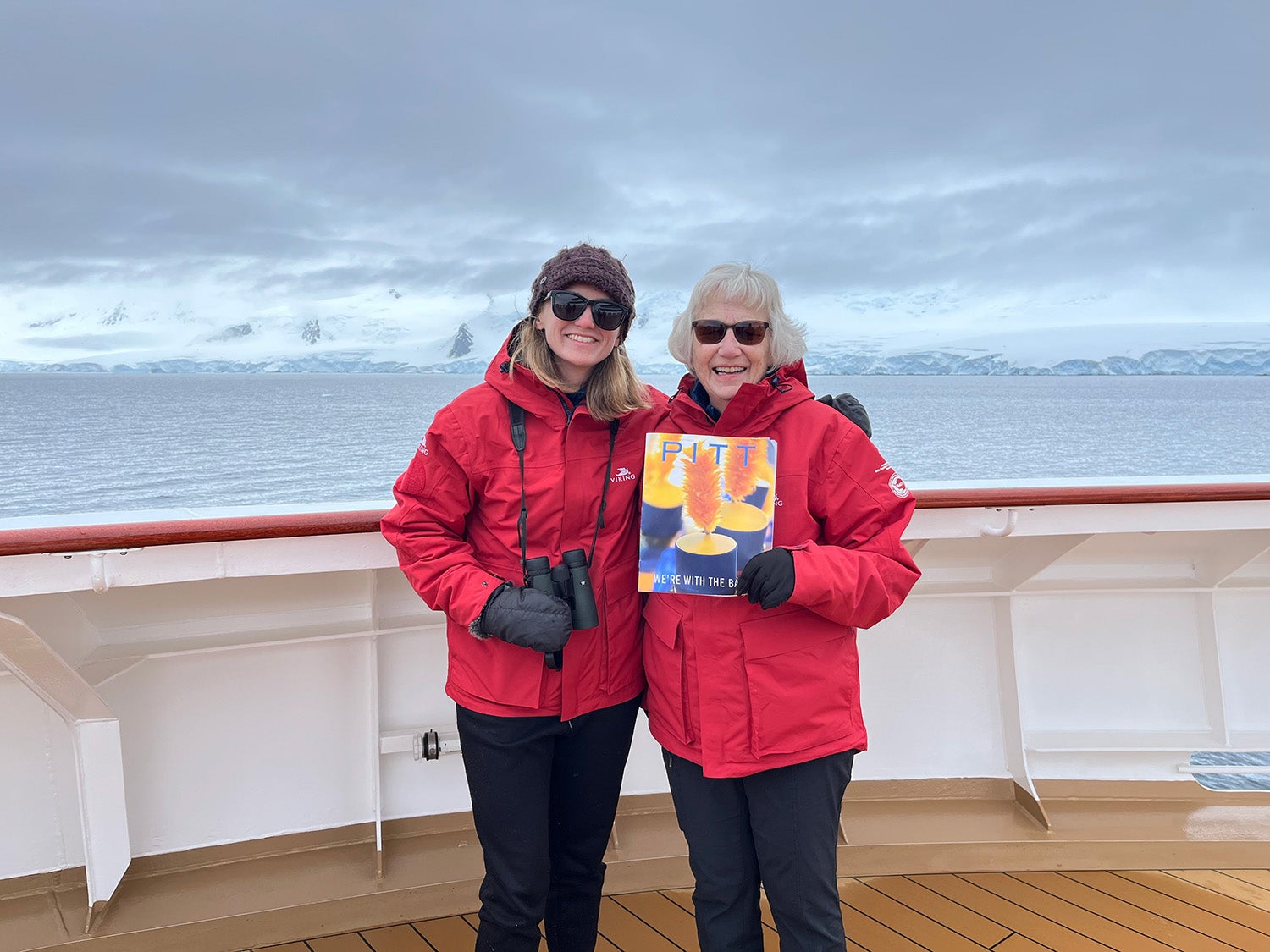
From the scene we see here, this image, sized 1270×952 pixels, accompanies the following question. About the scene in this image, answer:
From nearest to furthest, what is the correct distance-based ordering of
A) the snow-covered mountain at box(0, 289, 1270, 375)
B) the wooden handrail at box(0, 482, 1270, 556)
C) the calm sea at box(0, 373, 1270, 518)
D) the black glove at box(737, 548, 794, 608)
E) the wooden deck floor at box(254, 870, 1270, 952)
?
the black glove at box(737, 548, 794, 608) < the wooden handrail at box(0, 482, 1270, 556) < the wooden deck floor at box(254, 870, 1270, 952) < the calm sea at box(0, 373, 1270, 518) < the snow-covered mountain at box(0, 289, 1270, 375)

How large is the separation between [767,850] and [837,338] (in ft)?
295

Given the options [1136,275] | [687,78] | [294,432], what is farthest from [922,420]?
[1136,275]

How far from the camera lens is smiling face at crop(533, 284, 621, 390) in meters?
1.35

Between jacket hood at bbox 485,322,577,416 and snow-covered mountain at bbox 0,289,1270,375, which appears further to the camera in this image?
snow-covered mountain at bbox 0,289,1270,375

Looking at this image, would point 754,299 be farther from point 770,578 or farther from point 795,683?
point 795,683

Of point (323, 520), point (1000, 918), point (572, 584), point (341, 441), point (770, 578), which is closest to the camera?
Answer: point (770, 578)

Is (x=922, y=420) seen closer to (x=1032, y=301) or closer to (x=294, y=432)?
(x=294, y=432)

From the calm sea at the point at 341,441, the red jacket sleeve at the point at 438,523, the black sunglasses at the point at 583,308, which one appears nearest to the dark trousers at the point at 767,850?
the red jacket sleeve at the point at 438,523

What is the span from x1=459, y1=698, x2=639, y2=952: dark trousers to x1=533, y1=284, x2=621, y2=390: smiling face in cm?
58

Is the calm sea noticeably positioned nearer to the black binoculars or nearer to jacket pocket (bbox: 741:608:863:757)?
the black binoculars

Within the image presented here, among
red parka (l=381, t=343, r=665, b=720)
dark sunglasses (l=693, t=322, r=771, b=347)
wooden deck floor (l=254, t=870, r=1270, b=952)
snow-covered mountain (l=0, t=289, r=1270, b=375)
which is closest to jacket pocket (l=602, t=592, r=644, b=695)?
red parka (l=381, t=343, r=665, b=720)

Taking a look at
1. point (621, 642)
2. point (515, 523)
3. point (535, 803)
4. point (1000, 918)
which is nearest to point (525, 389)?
point (515, 523)

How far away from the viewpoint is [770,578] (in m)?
1.16

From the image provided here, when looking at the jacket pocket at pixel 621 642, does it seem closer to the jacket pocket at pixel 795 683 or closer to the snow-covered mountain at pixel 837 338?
the jacket pocket at pixel 795 683
